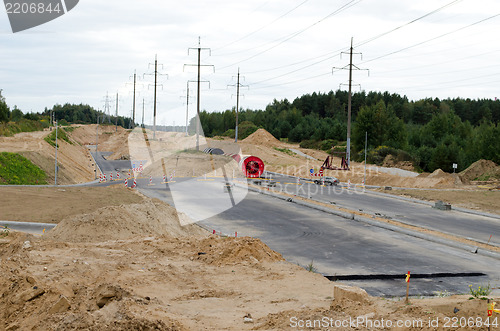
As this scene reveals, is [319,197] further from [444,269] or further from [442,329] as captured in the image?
[442,329]

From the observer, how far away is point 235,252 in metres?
18.4

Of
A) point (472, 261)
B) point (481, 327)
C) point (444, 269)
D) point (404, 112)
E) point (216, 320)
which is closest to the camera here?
point (481, 327)

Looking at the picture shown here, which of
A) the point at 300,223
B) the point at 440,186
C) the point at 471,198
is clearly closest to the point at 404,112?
the point at 440,186

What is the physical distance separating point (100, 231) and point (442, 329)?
16625 mm

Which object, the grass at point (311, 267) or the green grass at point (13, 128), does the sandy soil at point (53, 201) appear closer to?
the grass at point (311, 267)

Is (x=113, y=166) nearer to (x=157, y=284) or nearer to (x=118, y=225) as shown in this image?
(x=118, y=225)

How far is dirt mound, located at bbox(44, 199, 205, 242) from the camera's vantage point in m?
21.9

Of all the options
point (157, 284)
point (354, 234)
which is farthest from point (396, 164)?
point (157, 284)

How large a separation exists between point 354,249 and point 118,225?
35.3 feet

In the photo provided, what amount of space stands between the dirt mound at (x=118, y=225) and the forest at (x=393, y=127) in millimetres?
48182

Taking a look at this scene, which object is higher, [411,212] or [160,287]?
[160,287]

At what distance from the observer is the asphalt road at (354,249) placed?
57.1 ft

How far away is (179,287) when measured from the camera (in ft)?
48.0

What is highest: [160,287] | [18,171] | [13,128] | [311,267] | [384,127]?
[384,127]
